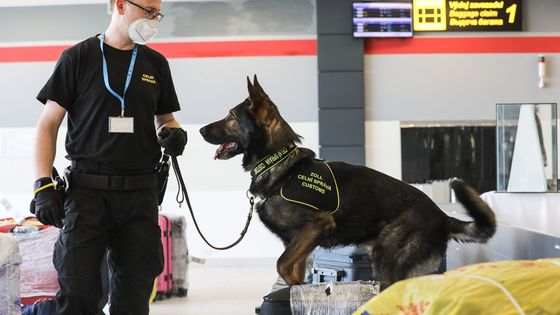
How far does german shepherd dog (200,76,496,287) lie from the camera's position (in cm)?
235

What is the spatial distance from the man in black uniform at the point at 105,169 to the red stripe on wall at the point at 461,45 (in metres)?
5.31

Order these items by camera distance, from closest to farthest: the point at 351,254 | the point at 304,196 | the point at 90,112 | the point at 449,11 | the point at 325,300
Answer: the point at 325,300, the point at 90,112, the point at 304,196, the point at 351,254, the point at 449,11

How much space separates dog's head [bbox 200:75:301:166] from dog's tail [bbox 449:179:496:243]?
65 centimetres

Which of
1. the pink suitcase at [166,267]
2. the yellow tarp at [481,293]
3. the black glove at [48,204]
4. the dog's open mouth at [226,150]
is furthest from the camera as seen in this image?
the pink suitcase at [166,267]

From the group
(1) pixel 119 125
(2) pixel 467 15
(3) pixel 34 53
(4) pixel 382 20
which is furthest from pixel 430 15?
(1) pixel 119 125

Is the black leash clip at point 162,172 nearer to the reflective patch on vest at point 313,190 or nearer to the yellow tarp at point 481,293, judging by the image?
the reflective patch on vest at point 313,190

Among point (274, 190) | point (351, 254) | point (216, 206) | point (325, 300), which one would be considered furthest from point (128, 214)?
point (216, 206)

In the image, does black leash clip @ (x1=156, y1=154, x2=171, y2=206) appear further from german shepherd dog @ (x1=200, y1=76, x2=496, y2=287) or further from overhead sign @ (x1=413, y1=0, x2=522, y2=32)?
overhead sign @ (x1=413, y1=0, x2=522, y2=32)

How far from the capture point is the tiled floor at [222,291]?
4.66m

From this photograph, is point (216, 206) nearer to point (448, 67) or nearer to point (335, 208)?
point (448, 67)

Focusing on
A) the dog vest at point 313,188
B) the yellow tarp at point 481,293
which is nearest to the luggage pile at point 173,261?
the dog vest at point 313,188

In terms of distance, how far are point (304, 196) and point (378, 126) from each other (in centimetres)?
509

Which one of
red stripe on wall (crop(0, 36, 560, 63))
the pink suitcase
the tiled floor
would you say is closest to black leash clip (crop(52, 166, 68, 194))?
the tiled floor

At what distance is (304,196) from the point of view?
7.80 ft
